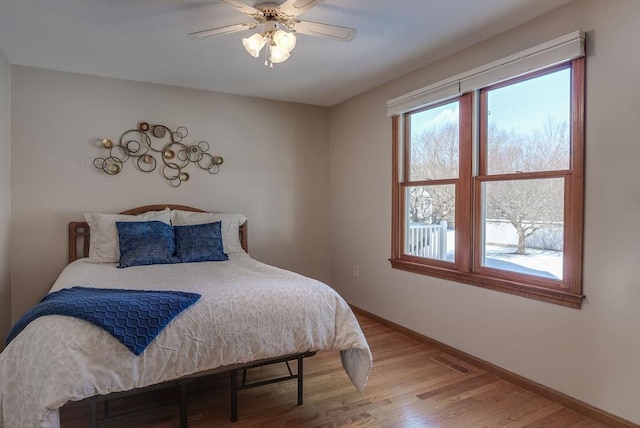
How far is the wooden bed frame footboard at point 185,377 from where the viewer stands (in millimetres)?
1748

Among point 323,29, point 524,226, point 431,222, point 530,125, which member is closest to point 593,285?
point 524,226

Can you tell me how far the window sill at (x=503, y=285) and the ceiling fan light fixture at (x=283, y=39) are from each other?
2.09 meters

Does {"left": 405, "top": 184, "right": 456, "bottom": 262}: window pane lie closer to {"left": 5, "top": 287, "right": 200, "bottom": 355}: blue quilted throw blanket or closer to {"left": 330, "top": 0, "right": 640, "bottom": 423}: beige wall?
{"left": 330, "top": 0, "right": 640, "bottom": 423}: beige wall

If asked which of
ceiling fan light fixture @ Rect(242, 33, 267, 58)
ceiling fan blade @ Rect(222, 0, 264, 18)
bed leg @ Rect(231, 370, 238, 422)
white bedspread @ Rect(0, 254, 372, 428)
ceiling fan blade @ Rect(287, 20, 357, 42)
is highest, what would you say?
ceiling fan blade @ Rect(222, 0, 264, 18)

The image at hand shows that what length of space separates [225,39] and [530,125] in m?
2.22

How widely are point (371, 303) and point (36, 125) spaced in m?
3.59

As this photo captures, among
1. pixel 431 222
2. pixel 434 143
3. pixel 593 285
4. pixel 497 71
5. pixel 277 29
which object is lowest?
pixel 593 285

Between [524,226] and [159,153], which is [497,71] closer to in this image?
[524,226]

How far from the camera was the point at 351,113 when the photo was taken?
169 inches

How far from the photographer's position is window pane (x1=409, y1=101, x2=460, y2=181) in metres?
3.11

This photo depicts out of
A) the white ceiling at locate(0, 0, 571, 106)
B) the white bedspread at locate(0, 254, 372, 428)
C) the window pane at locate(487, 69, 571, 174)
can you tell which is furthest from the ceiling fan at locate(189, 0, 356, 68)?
the white bedspread at locate(0, 254, 372, 428)

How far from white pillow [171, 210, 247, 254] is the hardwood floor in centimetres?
134

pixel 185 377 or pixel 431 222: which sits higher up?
pixel 431 222

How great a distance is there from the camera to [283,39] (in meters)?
2.13
